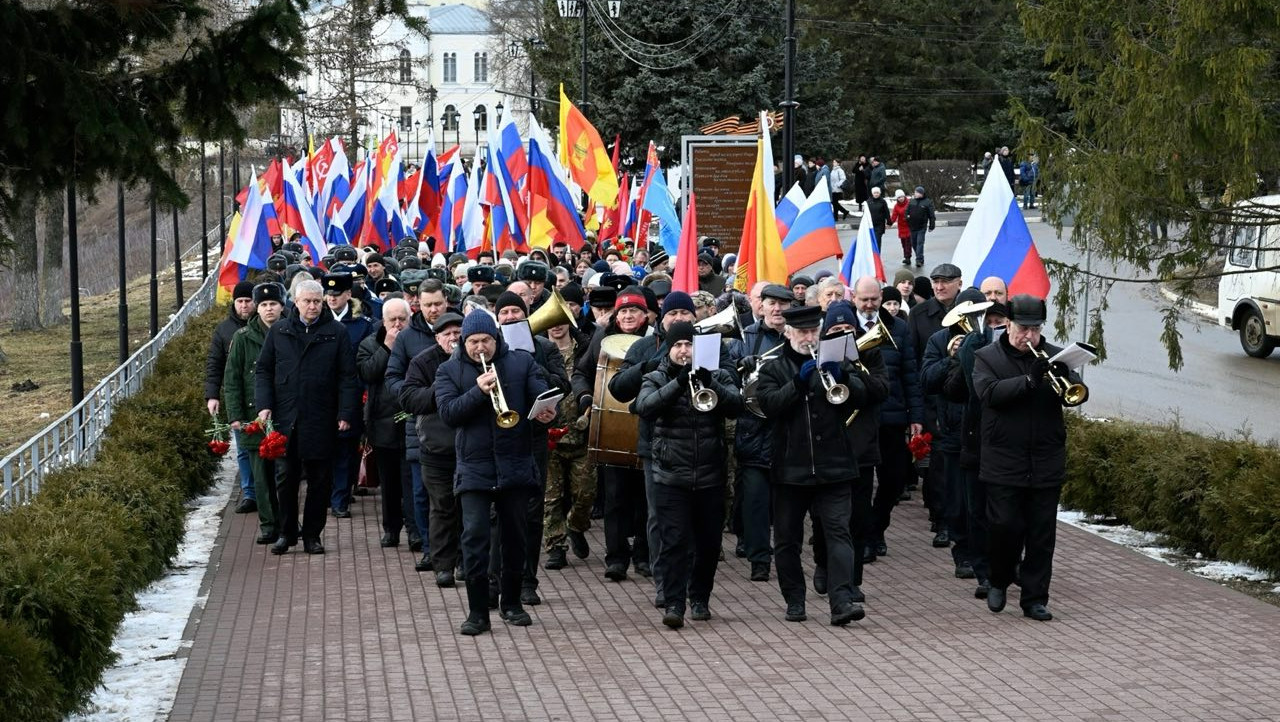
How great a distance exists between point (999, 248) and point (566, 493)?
3.93 m

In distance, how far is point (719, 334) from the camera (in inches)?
349

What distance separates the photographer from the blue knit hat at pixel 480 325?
29.3 ft

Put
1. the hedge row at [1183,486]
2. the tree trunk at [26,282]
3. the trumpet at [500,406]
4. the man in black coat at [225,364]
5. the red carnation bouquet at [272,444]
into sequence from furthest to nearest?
1. the tree trunk at [26,282]
2. the man in black coat at [225,364]
3. the red carnation bouquet at [272,444]
4. the hedge row at [1183,486]
5. the trumpet at [500,406]

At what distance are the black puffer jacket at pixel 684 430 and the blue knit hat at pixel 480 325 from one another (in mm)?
879

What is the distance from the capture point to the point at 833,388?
29.5 ft

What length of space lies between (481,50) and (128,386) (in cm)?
12273

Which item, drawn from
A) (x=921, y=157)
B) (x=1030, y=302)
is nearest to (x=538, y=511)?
(x=1030, y=302)

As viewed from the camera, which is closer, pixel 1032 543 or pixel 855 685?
pixel 855 685

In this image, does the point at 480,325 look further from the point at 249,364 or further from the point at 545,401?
the point at 249,364

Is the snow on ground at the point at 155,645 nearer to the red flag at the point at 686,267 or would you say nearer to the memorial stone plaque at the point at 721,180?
the red flag at the point at 686,267

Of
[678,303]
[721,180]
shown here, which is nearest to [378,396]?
[678,303]

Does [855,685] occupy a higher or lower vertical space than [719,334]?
lower

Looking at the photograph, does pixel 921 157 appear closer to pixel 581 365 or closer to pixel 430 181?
pixel 430 181

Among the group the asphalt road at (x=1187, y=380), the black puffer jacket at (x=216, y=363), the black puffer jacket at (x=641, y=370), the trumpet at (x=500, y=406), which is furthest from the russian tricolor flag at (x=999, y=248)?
the black puffer jacket at (x=216, y=363)
